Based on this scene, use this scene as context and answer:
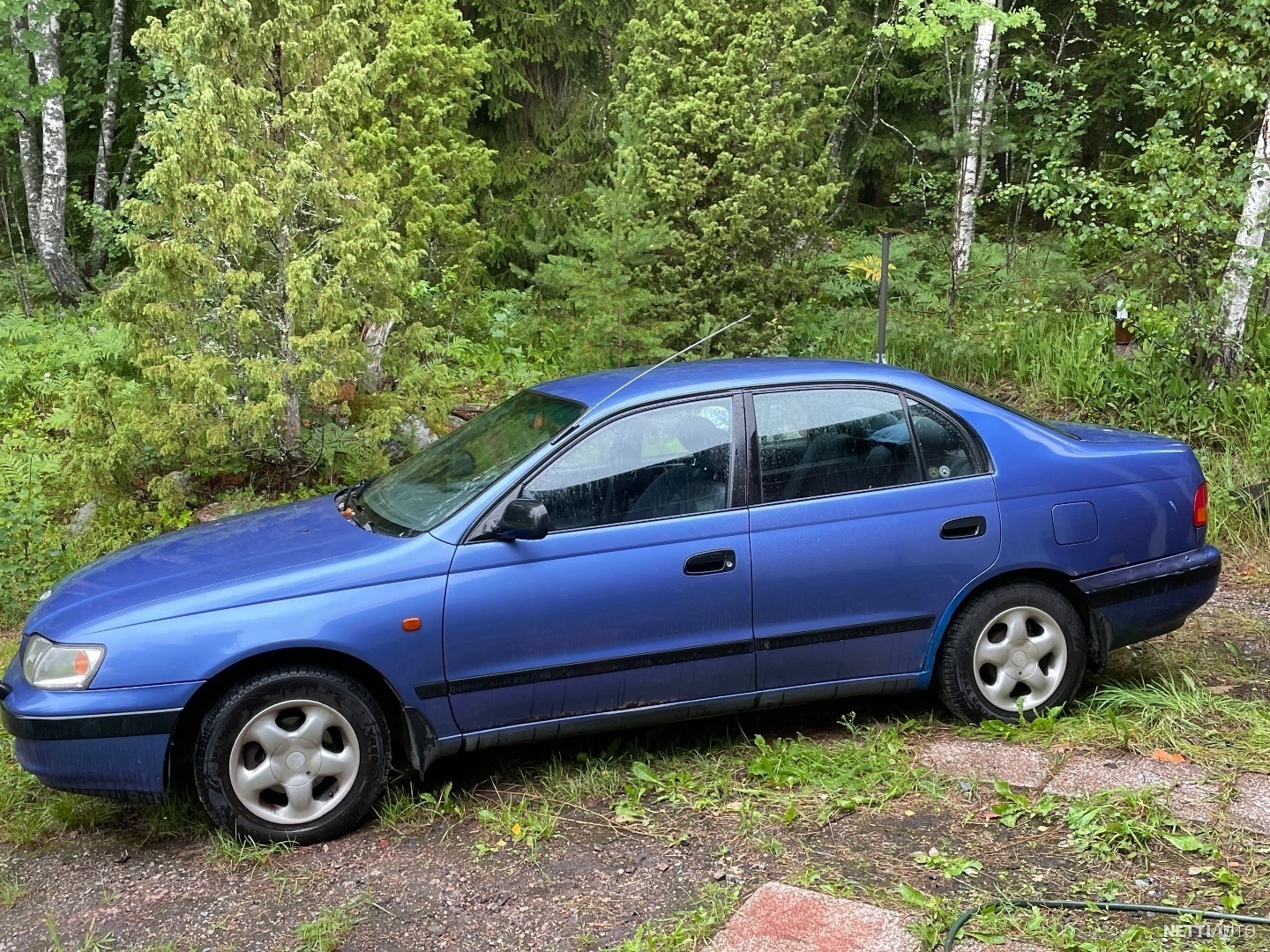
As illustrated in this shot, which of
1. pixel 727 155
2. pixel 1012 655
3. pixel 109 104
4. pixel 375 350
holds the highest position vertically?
pixel 109 104

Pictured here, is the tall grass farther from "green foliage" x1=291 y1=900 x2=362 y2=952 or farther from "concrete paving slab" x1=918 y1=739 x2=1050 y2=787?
"green foliage" x1=291 y1=900 x2=362 y2=952

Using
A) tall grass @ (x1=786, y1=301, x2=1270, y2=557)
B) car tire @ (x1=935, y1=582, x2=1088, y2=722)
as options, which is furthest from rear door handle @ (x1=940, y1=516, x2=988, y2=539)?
tall grass @ (x1=786, y1=301, x2=1270, y2=557)

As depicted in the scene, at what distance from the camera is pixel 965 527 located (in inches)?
174

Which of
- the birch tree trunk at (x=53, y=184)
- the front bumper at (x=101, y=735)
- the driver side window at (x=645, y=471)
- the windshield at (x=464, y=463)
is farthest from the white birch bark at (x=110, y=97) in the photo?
the driver side window at (x=645, y=471)

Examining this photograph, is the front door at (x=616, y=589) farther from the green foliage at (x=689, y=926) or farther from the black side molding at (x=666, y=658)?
the green foliage at (x=689, y=926)

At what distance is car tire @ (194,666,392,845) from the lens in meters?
3.70

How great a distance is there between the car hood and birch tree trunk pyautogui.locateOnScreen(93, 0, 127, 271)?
12.5 meters

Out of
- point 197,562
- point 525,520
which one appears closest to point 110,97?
point 197,562

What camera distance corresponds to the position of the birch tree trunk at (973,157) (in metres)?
11.1

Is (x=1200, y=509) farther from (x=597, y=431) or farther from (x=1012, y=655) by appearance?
(x=597, y=431)

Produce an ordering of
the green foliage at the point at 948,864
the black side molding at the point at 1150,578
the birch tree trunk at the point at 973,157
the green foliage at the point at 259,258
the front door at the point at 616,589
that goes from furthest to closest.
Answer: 1. the birch tree trunk at the point at 973,157
2. the green foliage at the point at 259,258
3. the black side molding at the point at 1150,578
4. the front door at the point at 616,589
5. the green foliage at the point at 948,864

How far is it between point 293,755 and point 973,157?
402 inches

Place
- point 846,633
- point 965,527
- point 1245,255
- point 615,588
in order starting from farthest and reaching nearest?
1. point 1245,255
2. point 965,527
3. point 846,633
4. point 615,588

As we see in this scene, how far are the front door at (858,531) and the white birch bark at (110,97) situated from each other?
46.0 ft
